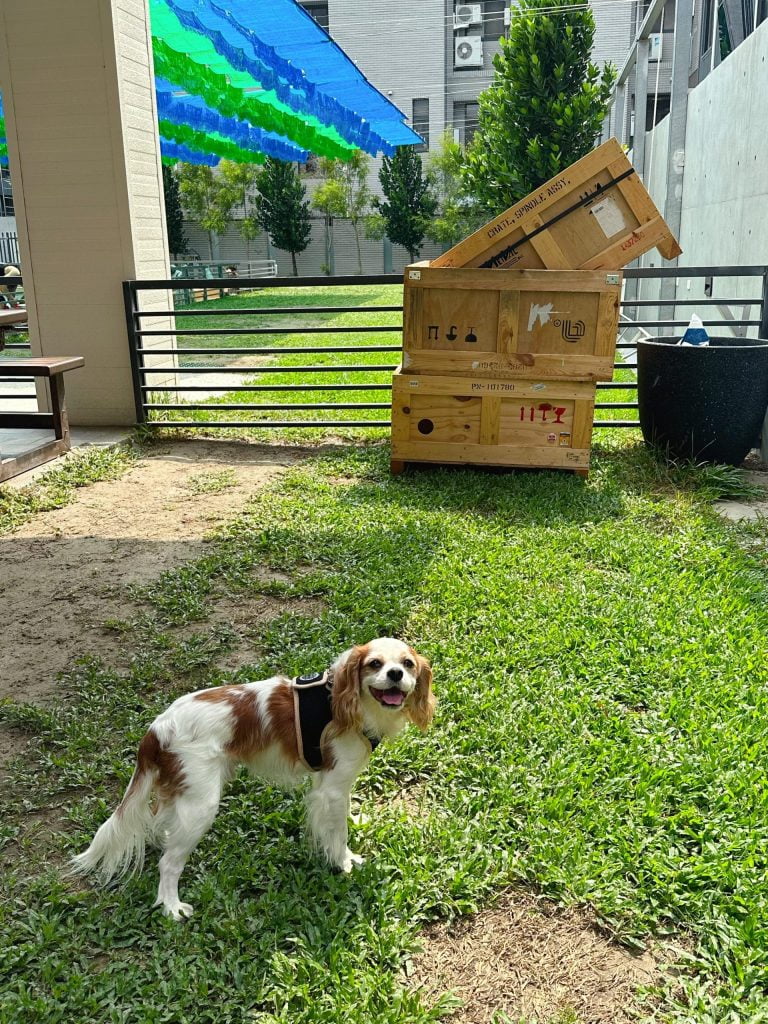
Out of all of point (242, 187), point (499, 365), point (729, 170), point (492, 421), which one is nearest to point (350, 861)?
point (492, 421)

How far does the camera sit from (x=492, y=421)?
6.34 metres

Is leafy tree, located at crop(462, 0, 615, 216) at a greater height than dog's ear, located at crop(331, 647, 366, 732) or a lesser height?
greater

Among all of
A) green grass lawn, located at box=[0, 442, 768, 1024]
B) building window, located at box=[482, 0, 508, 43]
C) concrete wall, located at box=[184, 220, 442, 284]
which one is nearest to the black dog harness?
green grass lawn, located at box=[0, 442, 768, 1024]

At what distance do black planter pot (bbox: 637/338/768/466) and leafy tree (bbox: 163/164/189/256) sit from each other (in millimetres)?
30722

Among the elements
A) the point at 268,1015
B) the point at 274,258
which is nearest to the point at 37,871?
the point at 268,1015

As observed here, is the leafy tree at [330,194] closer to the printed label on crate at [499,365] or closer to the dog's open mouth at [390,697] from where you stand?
the printed label on crate at [499,365]

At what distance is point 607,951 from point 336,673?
1.01 metres

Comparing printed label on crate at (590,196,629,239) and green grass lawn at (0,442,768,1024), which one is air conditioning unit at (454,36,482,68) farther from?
green grass lawn at (0,442,768,1024)

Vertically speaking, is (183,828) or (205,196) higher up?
(205,196)

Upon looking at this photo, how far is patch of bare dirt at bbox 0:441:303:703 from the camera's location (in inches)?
156

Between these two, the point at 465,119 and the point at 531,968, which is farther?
the point at 465,119

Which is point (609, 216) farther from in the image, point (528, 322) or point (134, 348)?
point (134, 348)

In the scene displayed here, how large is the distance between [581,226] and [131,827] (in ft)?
17.2

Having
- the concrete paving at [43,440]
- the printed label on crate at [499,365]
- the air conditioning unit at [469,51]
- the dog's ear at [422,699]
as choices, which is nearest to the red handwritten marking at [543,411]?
the printed label on crate at [499,365]
